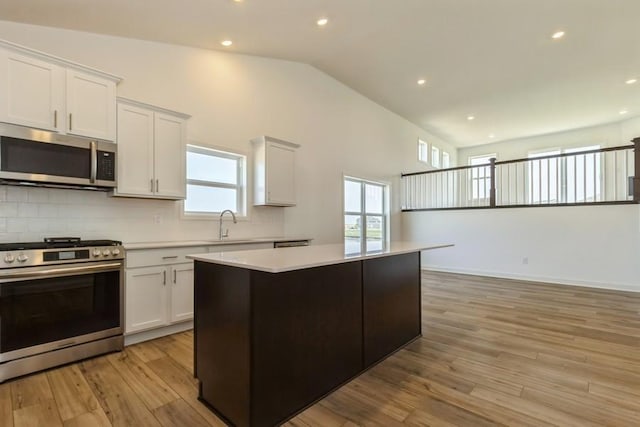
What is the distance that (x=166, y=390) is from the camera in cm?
211

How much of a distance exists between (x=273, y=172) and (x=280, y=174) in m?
0.13

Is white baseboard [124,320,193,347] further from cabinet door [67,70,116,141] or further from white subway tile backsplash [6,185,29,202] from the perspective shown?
cabinet door [67,70,116,141]

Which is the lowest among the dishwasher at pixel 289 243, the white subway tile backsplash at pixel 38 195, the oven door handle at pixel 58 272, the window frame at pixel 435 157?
the oven door handle at pixel 58 272

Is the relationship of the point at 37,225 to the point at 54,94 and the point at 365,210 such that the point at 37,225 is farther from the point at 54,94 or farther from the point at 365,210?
the point at 365,210

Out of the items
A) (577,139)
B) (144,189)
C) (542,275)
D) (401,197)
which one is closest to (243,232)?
(144,189)

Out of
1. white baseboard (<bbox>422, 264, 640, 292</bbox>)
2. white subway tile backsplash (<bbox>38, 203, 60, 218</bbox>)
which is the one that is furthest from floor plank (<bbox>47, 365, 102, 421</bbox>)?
white baseboard (<bbox>422, 264, 640, 292</bbox>)

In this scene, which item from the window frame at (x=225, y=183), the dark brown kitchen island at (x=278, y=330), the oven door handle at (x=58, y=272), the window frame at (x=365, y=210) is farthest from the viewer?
the window frame at (x=365, y=210)

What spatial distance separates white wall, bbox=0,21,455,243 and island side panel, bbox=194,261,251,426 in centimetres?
173

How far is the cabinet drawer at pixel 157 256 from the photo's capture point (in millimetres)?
2867

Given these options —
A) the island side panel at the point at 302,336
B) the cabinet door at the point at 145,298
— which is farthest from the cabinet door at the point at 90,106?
the island side panel at the point at 302,336

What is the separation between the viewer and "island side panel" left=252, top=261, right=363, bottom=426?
1.69 metres

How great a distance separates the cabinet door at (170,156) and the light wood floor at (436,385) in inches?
59.6

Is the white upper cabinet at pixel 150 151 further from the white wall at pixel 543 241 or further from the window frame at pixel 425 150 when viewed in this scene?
the window frame at pixel 425 150

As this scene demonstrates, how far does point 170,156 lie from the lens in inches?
133
